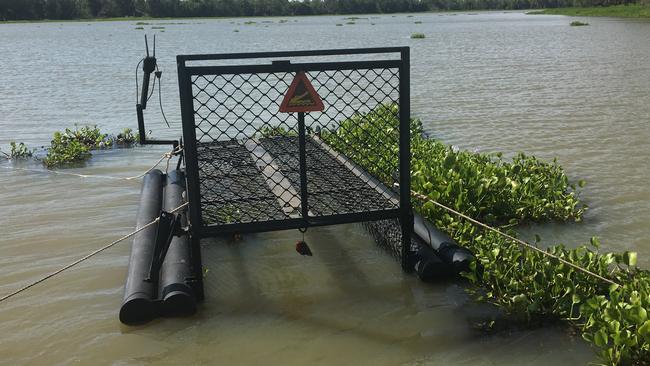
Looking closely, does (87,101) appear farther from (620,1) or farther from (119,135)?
(620,1)

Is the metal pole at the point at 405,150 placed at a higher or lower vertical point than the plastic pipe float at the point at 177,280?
higher

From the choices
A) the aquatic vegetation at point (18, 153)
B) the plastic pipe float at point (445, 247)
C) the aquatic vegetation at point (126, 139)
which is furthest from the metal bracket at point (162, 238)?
the aquatic vegetation at point (126, 139)

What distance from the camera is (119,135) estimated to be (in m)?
11.8

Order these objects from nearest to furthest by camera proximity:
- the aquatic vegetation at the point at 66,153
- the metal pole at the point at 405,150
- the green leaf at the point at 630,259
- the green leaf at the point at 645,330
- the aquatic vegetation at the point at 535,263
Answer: the green leaf at the point at 645,330
the aquatic vegetation at the point at 535,263
the green leaf at the point at 630,259
the metal pole at the point at 405,150
the aquatic vegetation at the point at 66,153

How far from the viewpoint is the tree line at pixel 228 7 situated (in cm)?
10644

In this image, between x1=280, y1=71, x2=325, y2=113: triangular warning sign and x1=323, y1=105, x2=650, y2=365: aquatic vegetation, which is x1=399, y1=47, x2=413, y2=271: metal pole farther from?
x1=280, y1=71, x2=325, y2=113: triangular warning sign

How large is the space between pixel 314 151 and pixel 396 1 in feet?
473

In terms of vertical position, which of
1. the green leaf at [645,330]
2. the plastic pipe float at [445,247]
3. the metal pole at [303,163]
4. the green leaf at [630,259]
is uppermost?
the metal pole at [303,163]

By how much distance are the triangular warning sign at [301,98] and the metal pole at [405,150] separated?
2.31 feet

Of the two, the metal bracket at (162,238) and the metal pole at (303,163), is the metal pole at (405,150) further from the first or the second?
the metal bracket at (162,238)

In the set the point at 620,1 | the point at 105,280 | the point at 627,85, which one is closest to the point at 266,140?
the point at 105,280

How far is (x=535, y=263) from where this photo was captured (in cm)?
481

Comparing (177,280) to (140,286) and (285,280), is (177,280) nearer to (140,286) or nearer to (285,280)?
(140,286)

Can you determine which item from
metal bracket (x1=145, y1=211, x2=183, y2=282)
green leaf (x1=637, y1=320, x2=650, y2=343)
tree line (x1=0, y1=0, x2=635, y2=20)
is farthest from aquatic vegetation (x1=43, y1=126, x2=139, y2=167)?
tree line (x1=0, y1=0, x2=635, y2=20)
